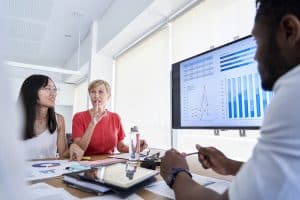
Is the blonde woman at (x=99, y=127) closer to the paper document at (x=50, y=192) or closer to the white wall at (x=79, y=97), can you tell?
the paper document at (x=50, y=192)

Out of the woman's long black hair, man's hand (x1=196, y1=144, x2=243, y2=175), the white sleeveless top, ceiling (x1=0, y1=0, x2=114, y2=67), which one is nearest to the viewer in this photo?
man's hand (x1=196, y1=144, x2=243, y2=175)

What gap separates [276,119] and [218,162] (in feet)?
1.52

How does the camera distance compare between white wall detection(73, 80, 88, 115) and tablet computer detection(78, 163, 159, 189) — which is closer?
tablet computer detection(78, 163, 159, 189)

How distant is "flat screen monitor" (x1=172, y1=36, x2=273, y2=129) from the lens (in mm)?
871

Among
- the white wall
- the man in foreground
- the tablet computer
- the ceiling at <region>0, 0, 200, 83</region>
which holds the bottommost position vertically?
the tablet computer

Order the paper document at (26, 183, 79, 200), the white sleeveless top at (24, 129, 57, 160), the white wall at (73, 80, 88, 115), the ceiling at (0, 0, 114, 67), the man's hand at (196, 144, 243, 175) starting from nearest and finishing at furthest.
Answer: the paper document at (26, 183, 79, 200) < the man's hand at (196, 144, 243, 175) < the white sleeveless top at (24, 129, 57, 160) < the ceiling at (0, 0, 114, 67) < the white wall at (73, 80, 88, 115)

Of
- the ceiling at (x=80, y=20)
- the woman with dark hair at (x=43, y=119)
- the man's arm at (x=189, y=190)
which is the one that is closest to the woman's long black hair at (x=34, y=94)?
the woman with dark hair at (x=43, y=119)

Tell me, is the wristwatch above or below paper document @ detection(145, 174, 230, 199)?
above

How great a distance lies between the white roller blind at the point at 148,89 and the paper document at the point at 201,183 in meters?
1.46

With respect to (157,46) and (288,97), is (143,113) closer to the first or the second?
(157,46)

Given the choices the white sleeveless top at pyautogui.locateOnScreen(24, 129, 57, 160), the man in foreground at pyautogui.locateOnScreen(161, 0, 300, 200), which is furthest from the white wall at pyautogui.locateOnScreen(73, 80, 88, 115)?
the man in foreground at pyautogui.locateOnScreen(161, 0, 300, 200)

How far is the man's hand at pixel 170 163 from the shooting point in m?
0.65

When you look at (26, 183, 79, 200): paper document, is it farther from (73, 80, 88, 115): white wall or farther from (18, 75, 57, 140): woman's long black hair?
(73, 80, 88, 115): white wall

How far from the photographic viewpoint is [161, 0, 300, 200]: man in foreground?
35 centimetres
